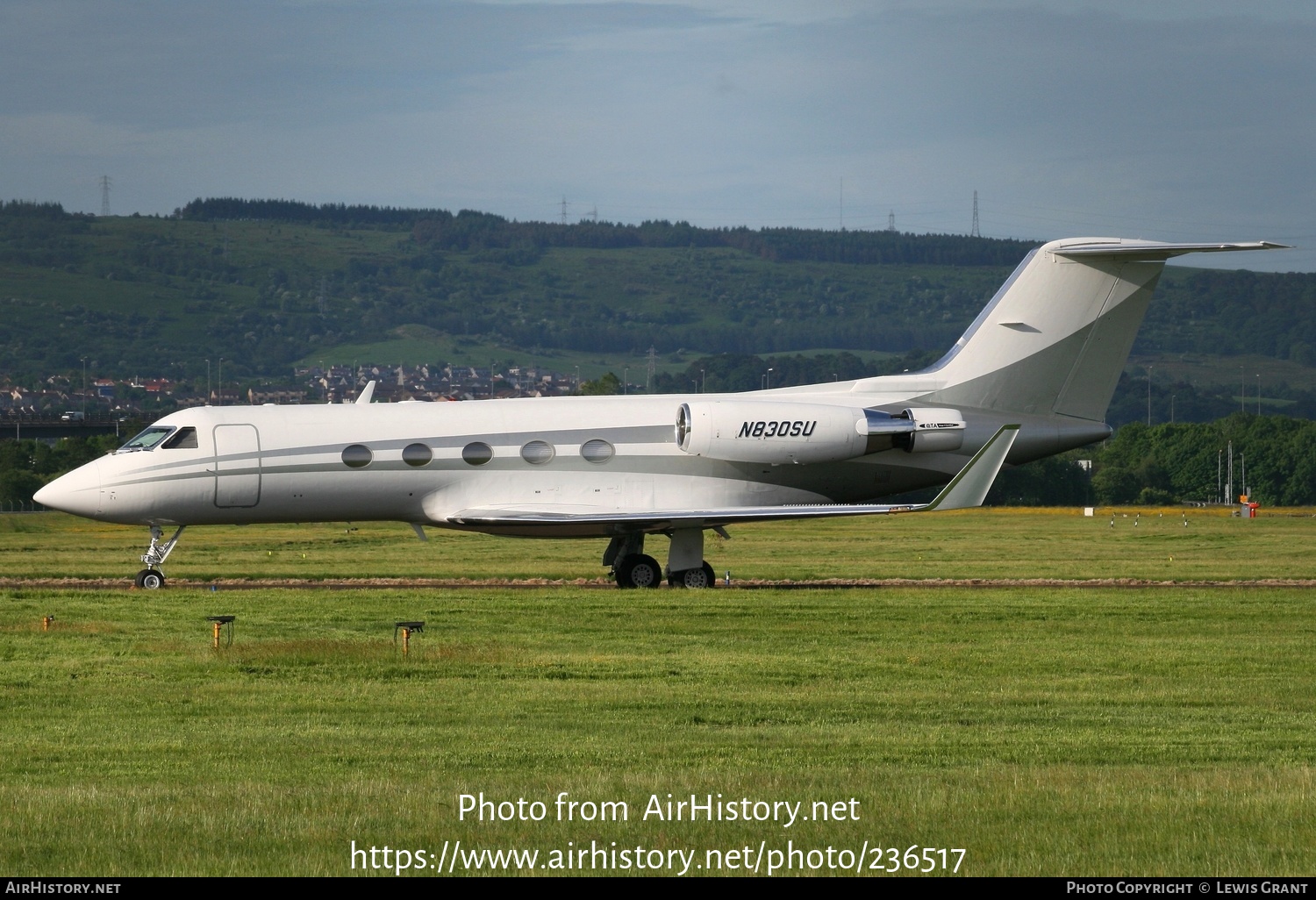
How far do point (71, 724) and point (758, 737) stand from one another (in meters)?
5.47

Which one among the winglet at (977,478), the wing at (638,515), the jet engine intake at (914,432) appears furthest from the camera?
the jet engine intake at (914,432)

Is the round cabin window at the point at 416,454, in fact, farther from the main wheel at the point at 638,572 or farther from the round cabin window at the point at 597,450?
the main wheel at the point at 638,572

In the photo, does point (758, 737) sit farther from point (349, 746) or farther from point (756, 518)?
point (756, 518)

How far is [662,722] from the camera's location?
1325 centimetres

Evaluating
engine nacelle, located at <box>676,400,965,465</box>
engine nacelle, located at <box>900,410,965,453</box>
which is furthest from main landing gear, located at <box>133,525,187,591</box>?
engine nacelle, located at <box>900,410,965,453</box>

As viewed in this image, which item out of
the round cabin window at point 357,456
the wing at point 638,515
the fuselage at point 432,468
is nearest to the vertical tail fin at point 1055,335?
the fuselage at point 432,468

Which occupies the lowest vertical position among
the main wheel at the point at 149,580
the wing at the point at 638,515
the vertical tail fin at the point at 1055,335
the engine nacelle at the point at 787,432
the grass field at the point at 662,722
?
the main wheel at the point at 149,580

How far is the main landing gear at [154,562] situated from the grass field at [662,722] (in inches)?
14.0

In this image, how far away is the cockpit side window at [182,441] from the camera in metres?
26.5

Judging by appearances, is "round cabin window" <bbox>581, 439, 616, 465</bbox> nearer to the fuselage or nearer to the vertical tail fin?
the fuselage

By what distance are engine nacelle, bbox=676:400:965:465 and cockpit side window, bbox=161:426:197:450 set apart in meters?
7.92

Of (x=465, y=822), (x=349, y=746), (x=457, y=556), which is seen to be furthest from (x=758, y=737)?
(x=457, y=556)

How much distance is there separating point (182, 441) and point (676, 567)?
27.4ft

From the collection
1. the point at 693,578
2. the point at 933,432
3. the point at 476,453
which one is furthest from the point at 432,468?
the point at 933,432
